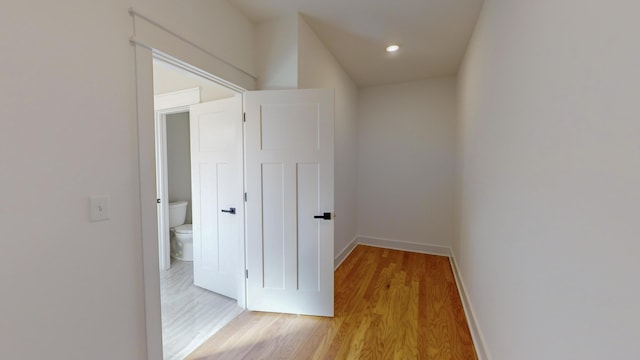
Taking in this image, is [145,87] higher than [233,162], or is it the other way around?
[145,87]

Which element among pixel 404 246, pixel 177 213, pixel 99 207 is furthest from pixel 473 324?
pixel 177 213

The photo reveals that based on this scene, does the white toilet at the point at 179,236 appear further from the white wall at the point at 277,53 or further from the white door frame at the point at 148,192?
the white wall at the point at 277,53

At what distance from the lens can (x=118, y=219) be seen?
132 centimetres

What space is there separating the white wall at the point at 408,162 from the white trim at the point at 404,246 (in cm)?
3

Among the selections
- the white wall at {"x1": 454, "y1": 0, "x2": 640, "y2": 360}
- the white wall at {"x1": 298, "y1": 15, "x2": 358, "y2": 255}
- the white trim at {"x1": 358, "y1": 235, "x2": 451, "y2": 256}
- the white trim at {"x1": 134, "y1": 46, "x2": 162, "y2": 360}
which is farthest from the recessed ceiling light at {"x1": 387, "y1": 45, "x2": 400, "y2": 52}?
the white trim at {"x1": 358, "y1": 235, "x2": 451, "y2": 256}

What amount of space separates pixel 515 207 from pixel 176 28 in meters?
2.16

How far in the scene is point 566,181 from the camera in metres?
0.81

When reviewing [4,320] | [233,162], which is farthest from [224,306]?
[4,320]

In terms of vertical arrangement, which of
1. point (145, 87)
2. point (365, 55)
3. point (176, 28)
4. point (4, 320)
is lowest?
point (4, 320)

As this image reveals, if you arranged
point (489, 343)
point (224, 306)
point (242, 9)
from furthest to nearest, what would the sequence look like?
point (224, 306) < point (242, 9) < point (489, 343)

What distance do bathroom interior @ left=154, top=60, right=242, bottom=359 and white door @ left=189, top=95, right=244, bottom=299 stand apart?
160 mm

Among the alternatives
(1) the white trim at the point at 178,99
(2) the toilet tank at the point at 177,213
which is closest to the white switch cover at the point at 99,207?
(1) the white trim at the point at 178,99

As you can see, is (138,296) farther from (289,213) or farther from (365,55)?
(365,55)

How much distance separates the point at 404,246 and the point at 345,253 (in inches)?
40.3
